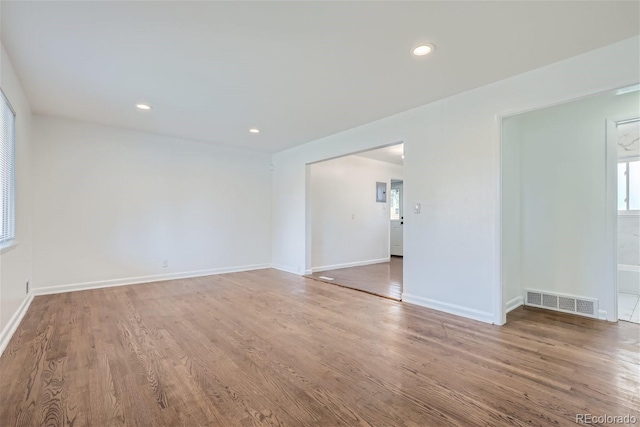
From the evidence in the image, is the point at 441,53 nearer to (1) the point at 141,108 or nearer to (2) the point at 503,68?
(2) the point at 503,68

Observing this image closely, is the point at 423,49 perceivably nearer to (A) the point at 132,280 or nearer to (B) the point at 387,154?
(B) the point at 387,154

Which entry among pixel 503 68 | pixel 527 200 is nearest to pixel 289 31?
pixel 503 68

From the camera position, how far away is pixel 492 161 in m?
2.97

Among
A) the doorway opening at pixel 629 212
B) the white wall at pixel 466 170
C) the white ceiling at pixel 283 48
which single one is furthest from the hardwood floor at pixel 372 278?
the doorway opening at pixel 629 212

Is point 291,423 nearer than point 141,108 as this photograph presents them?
Yes

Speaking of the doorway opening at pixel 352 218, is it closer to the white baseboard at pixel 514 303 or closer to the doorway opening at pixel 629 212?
the white baseboard at pixel 514 303

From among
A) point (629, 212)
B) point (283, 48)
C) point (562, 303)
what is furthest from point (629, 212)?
point (283, 48)

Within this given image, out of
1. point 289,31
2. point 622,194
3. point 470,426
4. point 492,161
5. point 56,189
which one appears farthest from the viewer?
point 622,194

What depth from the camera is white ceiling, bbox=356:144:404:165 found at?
5856mm

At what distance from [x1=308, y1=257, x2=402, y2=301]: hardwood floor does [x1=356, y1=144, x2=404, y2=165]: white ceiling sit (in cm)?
241

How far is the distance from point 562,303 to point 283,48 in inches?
162

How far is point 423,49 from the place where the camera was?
2365mm

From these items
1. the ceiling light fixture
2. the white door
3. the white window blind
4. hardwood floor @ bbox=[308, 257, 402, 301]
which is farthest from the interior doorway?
the white window blind

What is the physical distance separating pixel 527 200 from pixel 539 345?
1989 mm
